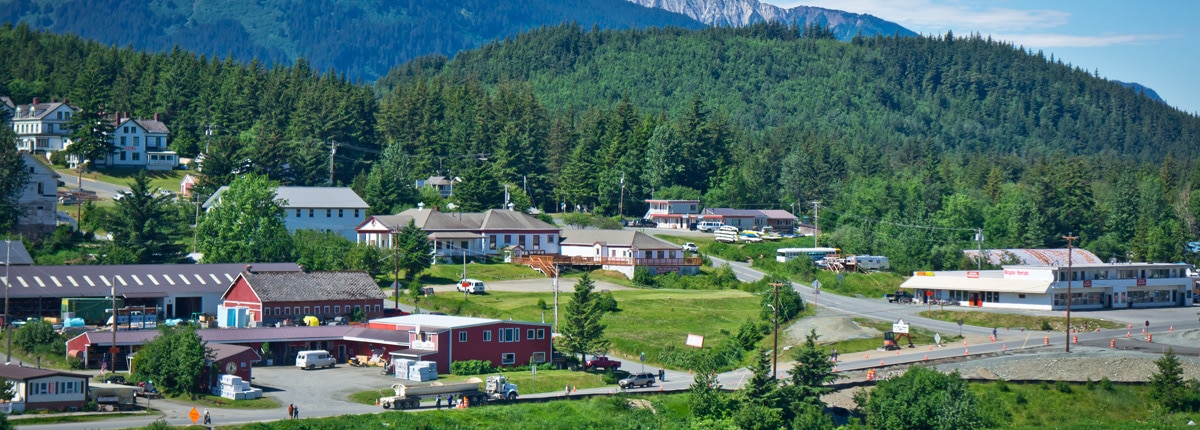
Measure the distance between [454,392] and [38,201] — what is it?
5442cm

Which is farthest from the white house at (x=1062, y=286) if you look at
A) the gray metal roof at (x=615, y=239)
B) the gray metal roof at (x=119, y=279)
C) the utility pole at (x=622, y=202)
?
the gray metal roof at (x=119, y=279)

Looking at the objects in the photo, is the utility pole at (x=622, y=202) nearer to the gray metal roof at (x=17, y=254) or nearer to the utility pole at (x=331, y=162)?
the utility pole at (x=331, y=162)

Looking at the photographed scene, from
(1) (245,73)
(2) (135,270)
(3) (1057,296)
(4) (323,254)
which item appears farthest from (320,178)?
(3) (1057,296)

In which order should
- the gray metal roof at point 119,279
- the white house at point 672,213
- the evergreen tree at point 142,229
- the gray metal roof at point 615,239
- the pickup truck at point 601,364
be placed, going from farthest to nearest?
the white house at point 672,213 < the gray metal roof at point 615,239 < the evergreen tree at point 142,229 < the gray metal roof at point 119,279 < the pickup truck at point 601,364

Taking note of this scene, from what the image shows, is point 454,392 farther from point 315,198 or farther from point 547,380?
point 315,198

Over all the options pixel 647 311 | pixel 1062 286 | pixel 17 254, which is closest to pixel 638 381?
pixel 647 311

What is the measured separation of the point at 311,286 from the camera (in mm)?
79562

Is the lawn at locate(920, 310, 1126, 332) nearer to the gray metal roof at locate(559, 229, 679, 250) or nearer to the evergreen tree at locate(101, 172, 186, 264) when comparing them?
the gray metal roof at locate(559, 229, 679, 250)

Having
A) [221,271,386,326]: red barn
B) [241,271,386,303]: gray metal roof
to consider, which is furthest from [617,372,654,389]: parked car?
[241,271,386,303]: gray metal roof

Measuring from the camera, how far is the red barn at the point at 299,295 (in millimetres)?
77213

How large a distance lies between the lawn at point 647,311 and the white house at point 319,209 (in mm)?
24560

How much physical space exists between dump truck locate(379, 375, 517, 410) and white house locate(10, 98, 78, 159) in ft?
268

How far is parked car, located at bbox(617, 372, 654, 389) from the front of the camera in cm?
6519

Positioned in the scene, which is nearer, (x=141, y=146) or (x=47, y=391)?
(x=47, y=391)
